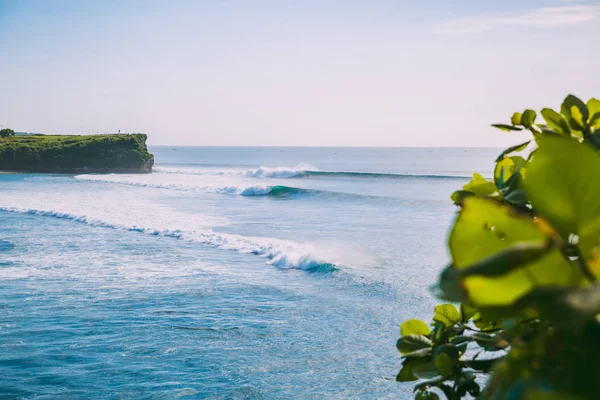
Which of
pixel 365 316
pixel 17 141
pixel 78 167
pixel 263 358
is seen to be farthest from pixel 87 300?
pixel 17 141

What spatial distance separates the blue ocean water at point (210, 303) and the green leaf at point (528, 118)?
2.38 m

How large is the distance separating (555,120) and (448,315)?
48 cm

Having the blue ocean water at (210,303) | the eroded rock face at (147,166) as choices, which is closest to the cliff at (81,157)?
the eroded rock face at (147,166)

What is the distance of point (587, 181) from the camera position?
0.37m

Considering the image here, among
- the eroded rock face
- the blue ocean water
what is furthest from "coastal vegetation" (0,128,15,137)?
the blue ocean water

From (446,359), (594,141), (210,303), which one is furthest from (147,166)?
(594,141)

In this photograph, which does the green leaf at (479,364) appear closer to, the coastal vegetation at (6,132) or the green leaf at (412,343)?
the green leaf at (412,343)

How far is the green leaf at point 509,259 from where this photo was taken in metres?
0.37

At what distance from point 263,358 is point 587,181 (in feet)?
23.0

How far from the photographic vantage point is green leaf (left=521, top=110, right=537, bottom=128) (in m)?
1.23

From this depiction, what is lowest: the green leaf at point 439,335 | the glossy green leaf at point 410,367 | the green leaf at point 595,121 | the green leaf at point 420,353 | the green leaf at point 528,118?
the glossy green leaf at point 410,367

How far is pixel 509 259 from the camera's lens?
373 millimetres

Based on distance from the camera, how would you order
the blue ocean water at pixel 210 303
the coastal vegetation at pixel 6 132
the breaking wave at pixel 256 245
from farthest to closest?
the coastal vegetation at pixel 6 132 → the breaking wave at pixel 256 245 → the blue ocean water at pixel 210 303

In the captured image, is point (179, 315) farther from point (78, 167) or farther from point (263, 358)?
point (78, 167)
